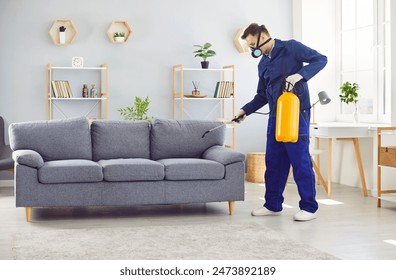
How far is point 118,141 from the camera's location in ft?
19.9

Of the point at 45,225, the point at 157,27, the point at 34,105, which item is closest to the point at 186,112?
the point at 157,27

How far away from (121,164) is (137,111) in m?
2.47

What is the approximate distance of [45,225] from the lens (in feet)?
17.1

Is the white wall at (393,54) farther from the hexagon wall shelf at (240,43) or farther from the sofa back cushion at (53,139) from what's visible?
the sofa back cushion at (53,139)

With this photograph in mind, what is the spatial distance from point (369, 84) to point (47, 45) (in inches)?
146

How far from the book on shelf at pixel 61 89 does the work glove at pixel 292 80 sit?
3.37 meters

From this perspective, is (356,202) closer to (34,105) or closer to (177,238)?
(177,238)

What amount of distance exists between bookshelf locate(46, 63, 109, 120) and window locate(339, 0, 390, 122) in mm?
2865

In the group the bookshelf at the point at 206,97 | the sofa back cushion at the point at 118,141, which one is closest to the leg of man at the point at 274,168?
the sofa back cushion at the point at 118,141

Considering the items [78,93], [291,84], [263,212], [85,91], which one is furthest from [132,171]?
[78,93]

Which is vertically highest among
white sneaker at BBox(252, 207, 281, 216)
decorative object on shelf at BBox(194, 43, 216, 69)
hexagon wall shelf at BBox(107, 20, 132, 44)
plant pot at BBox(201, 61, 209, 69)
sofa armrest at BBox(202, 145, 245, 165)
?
hexagon wall shelf at BBox(107, 20, 132, 44)

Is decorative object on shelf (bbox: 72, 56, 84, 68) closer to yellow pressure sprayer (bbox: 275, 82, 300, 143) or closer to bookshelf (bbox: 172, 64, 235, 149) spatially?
bookshelf (bbox: 172, 64, 235, 149)

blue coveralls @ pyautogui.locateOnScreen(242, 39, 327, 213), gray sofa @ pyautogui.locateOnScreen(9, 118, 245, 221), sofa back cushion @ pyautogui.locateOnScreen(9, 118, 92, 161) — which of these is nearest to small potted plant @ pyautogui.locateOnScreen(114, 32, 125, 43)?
gray sofa @ pyautogui.locateOnScreen(9, 118, 245, 221)

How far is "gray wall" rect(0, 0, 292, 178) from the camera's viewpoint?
7.78m
